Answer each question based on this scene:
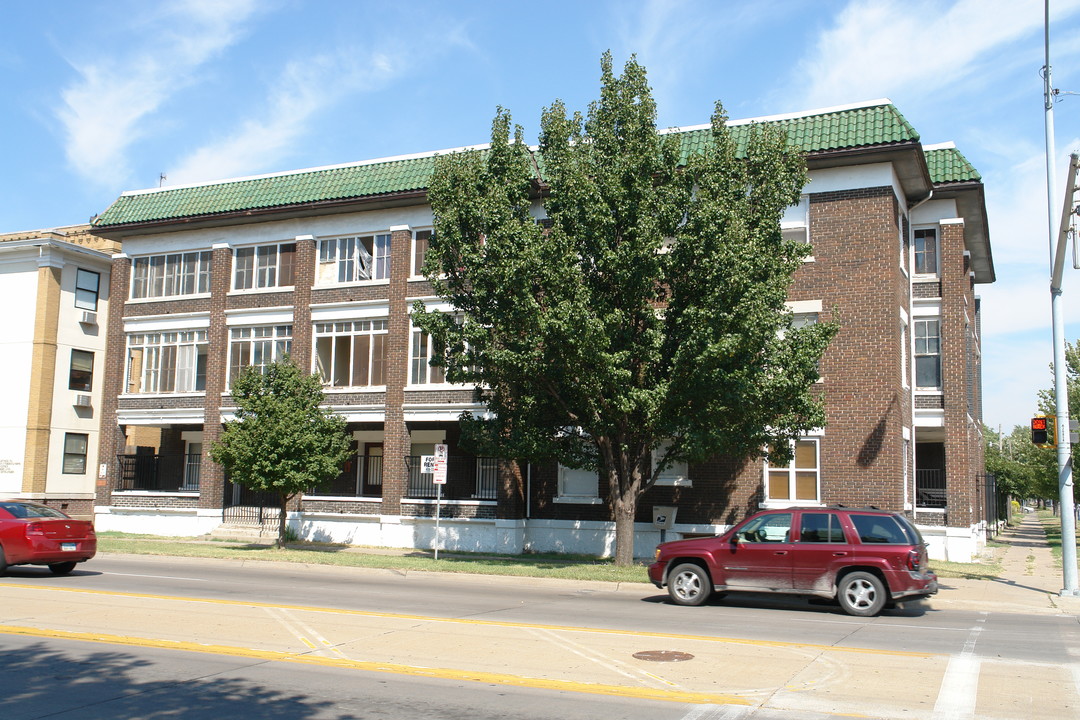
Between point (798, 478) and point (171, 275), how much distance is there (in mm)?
23144

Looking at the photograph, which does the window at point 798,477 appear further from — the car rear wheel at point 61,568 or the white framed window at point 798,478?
the car rear wheel at point 61,568

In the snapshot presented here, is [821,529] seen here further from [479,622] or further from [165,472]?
[165,472]

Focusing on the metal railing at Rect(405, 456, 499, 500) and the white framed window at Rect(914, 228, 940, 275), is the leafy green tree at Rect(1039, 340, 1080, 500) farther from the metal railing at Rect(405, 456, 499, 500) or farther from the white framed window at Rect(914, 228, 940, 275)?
the metal railing at Rect(405, 456, 499, 500)

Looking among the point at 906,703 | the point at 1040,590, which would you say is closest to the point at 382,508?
the point at 1040,590

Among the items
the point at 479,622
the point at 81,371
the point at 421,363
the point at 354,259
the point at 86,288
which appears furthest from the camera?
the point at 86,288

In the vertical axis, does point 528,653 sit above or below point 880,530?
below

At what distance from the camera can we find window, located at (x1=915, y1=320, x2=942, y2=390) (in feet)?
89.7

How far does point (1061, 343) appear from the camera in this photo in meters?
18.0

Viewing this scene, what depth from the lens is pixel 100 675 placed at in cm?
896

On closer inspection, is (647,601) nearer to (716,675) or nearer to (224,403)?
(716,675)

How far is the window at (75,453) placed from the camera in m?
35.9

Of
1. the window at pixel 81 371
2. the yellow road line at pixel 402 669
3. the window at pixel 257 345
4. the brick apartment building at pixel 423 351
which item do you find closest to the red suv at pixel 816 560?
the yellow road line at pixel 402 669

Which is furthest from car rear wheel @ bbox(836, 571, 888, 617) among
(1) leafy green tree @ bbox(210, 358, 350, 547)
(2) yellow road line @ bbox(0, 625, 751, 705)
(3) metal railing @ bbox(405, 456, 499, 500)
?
(1) leafy green tree @ bbox(210, 358, 350, 547)

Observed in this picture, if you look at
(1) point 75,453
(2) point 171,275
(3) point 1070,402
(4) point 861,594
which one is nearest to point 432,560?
(4) point 861,594
